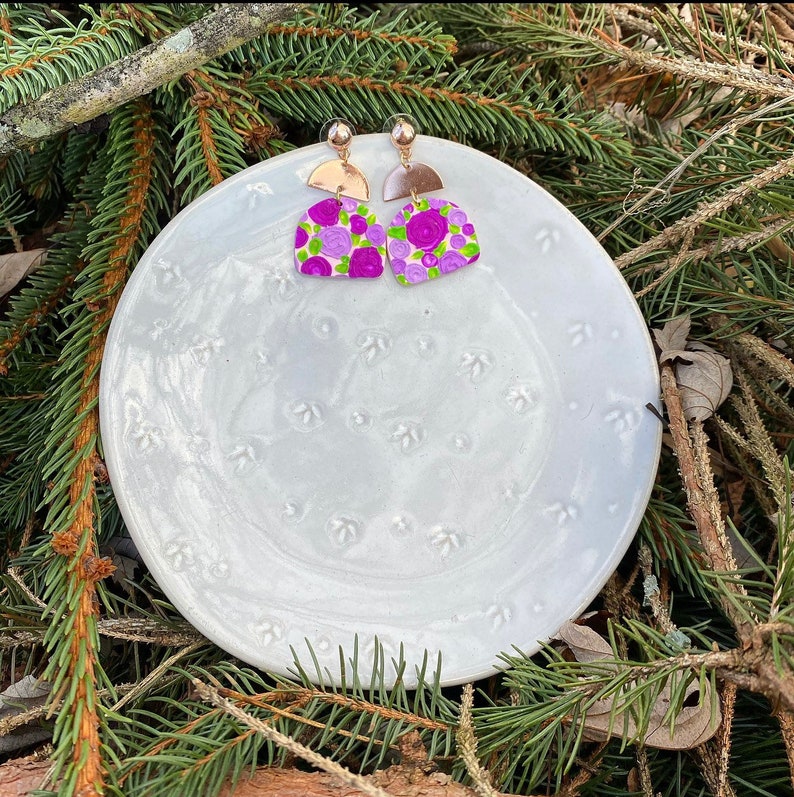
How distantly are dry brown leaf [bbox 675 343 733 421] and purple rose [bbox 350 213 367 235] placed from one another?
361 mm

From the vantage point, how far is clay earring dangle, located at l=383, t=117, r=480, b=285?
77cm

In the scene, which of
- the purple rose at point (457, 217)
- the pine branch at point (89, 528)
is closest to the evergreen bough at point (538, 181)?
the pine branch at point (89, 528)

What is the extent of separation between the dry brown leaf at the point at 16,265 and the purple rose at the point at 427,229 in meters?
0.42

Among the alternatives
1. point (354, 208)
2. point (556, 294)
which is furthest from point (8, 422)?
point (556, 294)

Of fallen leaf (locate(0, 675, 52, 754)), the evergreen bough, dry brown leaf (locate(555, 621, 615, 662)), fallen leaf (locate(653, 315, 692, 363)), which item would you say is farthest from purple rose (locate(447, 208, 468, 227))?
fallen leaf (locate(0, 675, 52, 754))

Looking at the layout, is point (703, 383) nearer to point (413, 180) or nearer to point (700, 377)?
point (700, 377)

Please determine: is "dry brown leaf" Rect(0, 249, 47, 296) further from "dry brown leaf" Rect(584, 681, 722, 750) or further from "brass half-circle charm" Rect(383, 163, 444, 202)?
"dry brown leaf" Rect(584, 681, 722, 750)

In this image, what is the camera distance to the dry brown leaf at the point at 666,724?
63 cm

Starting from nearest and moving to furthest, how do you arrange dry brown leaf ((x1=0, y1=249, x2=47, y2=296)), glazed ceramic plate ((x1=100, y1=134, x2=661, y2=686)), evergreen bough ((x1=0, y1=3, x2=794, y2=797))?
evergreen bough ((x1=0, y1=3, x2=794, y2=797)), glazed ceramic plate ((x1=100, y1=134, x2=661, y2=686)), dry brown leaf ((x1=0, y1=249, x2=47, y2=296))

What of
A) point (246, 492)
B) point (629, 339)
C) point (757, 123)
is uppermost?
point (757, 123)

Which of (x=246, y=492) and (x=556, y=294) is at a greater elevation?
(x=556, y=294)

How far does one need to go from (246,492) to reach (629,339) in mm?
422

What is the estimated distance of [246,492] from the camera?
0.74 metres

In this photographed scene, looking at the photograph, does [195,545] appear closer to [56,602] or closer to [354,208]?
[56,602]
